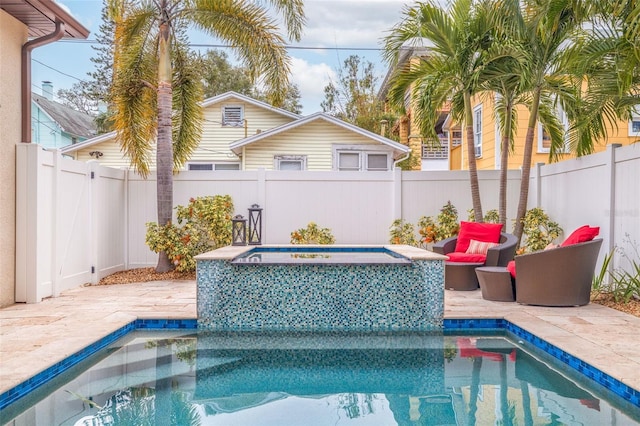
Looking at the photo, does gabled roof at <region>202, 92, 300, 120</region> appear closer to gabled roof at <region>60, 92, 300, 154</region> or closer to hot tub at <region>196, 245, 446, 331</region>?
gabled roof at <region>60, 92, 300, 154</region>

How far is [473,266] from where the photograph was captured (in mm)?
6961

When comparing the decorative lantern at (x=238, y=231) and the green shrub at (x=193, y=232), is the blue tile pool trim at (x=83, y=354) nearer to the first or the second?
the decorative lantern at (x=238, y=231)

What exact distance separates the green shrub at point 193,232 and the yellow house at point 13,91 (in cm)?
Result: 233

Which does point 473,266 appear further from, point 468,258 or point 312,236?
point 312,236

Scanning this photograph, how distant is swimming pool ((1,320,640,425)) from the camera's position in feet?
10.5

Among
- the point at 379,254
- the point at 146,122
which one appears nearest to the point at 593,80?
the point at 379,254

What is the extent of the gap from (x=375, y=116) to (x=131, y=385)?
717 inches

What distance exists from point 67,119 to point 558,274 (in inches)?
802

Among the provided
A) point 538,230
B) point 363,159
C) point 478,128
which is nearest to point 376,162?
point 363,159

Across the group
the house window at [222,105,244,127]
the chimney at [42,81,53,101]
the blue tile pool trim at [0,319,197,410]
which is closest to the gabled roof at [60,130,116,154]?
the house window at [222,105,244,127]

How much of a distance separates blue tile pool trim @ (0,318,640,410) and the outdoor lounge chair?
33.3 inches

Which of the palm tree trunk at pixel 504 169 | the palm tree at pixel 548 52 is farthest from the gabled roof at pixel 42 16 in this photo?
the palm tree trunk at pixel 504 169

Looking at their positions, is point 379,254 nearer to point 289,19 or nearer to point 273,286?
point 273,286

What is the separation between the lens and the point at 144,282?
310 inches
